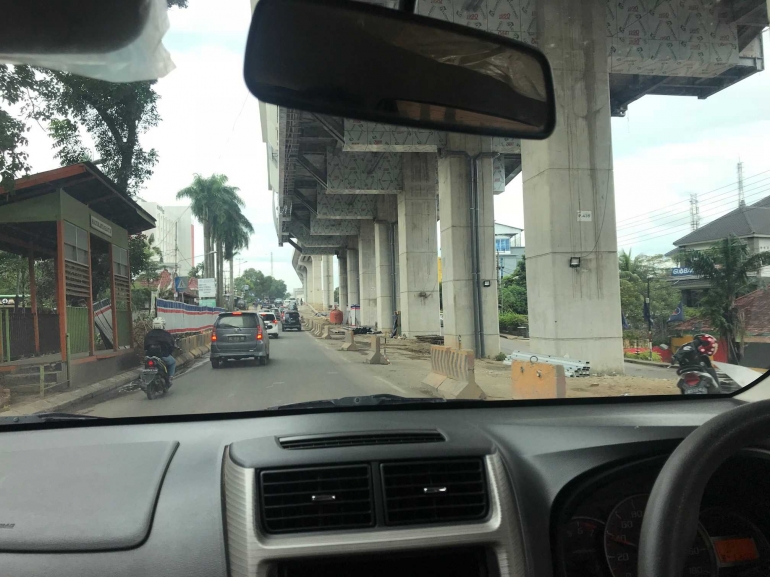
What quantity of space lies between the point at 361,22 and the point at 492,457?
6.25 ft

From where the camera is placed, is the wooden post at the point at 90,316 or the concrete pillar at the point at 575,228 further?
the concrete pillar at the point at 575,228

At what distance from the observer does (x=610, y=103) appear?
445 inches

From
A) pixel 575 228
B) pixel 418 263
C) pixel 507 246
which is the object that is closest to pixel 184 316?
pixel 575 228

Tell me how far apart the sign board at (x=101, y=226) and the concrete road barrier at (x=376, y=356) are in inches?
167

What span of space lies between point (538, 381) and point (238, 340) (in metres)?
3.79

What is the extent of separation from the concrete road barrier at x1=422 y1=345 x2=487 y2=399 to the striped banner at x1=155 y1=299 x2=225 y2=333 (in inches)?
98.8

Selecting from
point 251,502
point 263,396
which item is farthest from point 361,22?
point 263,396

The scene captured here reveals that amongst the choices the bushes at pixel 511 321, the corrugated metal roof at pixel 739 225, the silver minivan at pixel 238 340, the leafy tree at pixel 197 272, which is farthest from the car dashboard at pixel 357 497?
the bushes at pixel 511 321

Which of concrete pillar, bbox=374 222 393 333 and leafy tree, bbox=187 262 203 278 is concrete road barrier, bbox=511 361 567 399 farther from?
concrete pillar, bbox=374 222 393 333

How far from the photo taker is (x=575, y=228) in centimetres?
1254

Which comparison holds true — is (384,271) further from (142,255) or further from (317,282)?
(317,282)

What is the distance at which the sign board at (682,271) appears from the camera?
4648 millimetres

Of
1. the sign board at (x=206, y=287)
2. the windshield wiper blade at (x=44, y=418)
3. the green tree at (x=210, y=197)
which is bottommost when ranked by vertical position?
the windshield wiper blade at (x=44, y=418)

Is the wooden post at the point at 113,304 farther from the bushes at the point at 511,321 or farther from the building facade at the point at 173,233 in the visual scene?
the bushes at the point at 511,321
